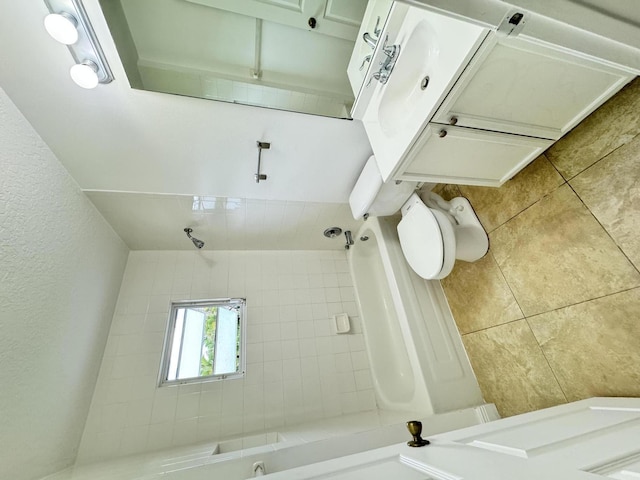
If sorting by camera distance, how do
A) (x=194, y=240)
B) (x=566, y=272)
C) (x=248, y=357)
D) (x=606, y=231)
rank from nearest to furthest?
1. (x=606, y=231)
2. (x=566, y=272)
3. (x=248, y=357)
4. (x=194, y=240)

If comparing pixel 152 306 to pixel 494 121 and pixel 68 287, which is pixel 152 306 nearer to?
pixel 68 287

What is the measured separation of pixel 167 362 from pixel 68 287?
0.73 m

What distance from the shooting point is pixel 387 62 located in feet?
2.86

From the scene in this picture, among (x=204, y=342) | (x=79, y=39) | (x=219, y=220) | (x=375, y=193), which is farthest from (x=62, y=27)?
(x=204, y=342)

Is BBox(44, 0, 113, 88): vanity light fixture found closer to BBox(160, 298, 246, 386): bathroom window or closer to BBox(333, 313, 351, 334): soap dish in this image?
BBox(160, 298, 246, 386): bathroom window

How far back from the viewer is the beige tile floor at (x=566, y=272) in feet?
2.45

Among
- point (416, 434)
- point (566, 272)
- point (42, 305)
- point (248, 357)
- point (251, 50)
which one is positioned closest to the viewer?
point (416, 434)

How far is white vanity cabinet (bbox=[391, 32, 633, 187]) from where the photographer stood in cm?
59

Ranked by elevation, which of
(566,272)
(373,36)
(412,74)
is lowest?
(566,272)

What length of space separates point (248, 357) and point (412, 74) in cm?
177

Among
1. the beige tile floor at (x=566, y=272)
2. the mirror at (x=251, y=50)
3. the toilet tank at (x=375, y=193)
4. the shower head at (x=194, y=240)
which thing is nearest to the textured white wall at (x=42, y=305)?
the shower head at (x=194, y=240)

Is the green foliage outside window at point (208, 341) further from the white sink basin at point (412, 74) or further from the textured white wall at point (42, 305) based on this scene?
the white sink basin at point (412, 74)

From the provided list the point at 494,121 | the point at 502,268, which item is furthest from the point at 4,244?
the point at 502,268

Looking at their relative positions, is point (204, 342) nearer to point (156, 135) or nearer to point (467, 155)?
point (156, 135)
